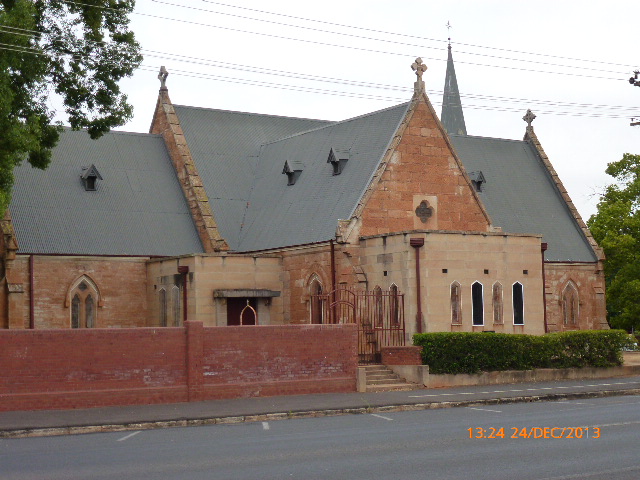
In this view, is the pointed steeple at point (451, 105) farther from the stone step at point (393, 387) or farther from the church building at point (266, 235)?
the stone step at point (393, 387)

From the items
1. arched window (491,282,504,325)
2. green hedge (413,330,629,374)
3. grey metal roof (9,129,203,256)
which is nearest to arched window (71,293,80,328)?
grey metal roof (9,129,203,256)

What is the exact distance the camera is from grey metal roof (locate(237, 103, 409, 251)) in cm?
3522

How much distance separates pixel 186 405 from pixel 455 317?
11025mm

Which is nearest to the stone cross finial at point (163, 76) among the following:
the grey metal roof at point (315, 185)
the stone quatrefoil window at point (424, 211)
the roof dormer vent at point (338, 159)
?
the grey metal roof at point (315, 185)

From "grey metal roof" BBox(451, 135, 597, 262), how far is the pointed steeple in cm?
2414

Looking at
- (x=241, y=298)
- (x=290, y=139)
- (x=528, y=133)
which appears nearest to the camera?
(x=241, y=298)

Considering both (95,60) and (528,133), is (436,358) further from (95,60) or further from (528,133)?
(528,133)

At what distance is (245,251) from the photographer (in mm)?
38562

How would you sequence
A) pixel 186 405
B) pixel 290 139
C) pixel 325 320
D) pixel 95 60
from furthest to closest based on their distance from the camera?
A: pixel 290 139 < pixel 325 320 < pixel 95 60 < pixel 186 405

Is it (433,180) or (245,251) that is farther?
(245,251)

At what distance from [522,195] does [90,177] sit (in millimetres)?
21333

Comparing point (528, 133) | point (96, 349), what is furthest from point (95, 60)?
point (528, 133)

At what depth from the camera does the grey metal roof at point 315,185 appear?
35.2m

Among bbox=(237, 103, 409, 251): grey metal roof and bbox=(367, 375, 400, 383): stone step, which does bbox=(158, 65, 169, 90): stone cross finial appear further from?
bbox=(367, 375, 400, 383): stone step
